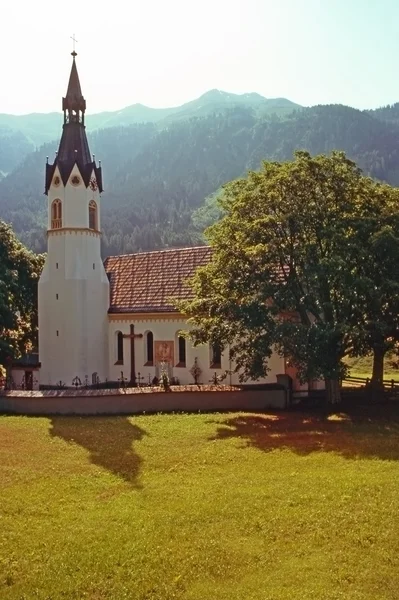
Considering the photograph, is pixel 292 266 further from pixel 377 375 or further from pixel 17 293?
pixel 17 293

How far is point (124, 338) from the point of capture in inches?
1436

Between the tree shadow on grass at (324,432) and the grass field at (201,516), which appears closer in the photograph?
the grass field at (201,516)

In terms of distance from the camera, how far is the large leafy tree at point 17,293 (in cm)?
3631

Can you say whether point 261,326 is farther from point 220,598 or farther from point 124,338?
point 220,598

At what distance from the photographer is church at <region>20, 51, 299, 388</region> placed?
116ft

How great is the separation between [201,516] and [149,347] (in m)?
23.1

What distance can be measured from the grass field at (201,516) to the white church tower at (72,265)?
13.8m

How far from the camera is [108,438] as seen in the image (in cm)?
A: 2166

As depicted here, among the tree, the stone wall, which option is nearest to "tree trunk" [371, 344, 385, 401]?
the tree

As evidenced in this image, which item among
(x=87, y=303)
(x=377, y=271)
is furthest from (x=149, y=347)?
(x=377, y=271)

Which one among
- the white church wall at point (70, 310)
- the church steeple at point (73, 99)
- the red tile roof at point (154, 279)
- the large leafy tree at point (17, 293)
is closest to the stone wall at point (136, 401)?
the white church wall at point (70, 310)

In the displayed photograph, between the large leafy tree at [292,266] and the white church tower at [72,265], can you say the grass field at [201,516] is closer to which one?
the large leafy tree at [292,266]

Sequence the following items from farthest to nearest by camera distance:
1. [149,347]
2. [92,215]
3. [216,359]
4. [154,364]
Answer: [92,215]
[149,347]
[154,364]
[216,359]

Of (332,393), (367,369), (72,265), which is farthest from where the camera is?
(367,369)
